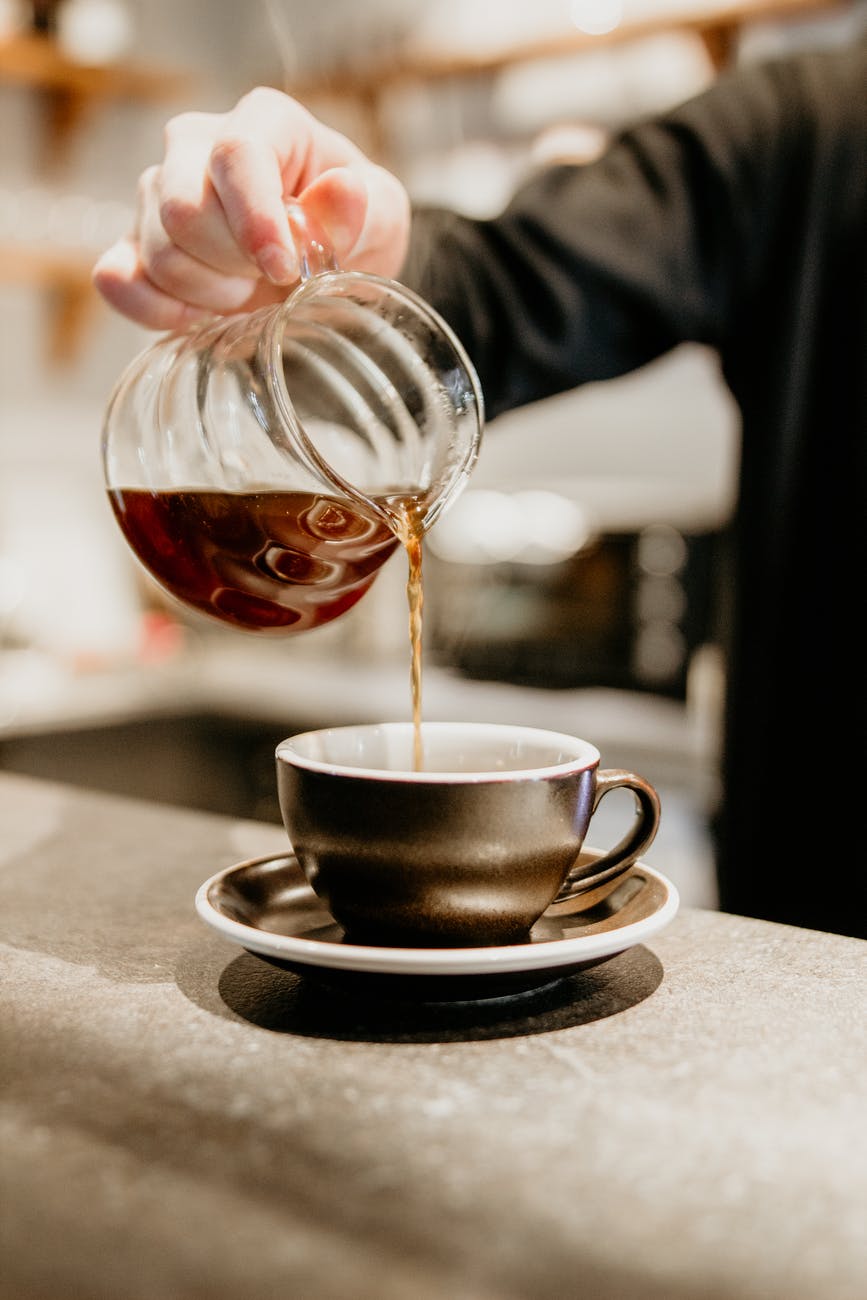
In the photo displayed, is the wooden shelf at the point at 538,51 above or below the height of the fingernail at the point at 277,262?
above

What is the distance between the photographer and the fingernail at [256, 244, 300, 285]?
72cm

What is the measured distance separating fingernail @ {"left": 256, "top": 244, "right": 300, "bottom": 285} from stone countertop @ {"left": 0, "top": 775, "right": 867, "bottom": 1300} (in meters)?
0.38

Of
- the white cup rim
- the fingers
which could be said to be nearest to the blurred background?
the fingers

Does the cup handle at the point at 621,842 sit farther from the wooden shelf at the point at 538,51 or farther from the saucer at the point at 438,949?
the wooden shelf at the point at 538,51

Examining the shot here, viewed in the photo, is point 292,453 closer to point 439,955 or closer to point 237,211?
point 237,211

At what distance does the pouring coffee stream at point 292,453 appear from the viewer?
2.30 ft

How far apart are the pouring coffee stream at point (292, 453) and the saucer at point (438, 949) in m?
Result: 0.11

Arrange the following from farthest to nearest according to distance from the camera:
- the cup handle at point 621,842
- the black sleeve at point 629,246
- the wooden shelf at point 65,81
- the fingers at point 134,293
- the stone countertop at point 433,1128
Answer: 1. the wooden shelf at point 65,81
2. the black sleeve at point 629,246
3. the fingers at point 134,293
4. the cup handle at point 621,842
5. the stone countertop at point 433,1128

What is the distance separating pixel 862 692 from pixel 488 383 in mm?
461

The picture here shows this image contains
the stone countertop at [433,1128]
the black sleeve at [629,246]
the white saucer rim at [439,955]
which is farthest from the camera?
the black sleeve at [629,246]

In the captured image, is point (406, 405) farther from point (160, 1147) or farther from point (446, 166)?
point (446, 166)

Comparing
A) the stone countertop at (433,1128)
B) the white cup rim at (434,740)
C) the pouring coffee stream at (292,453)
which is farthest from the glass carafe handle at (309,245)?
the stone countertop at (433,1128)

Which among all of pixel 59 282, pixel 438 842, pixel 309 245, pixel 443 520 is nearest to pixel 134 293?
pixel 309 245

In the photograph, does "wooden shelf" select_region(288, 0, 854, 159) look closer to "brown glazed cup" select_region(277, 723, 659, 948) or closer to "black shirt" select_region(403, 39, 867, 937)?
"black shirt" select_region(403, 39, 867, 937)
